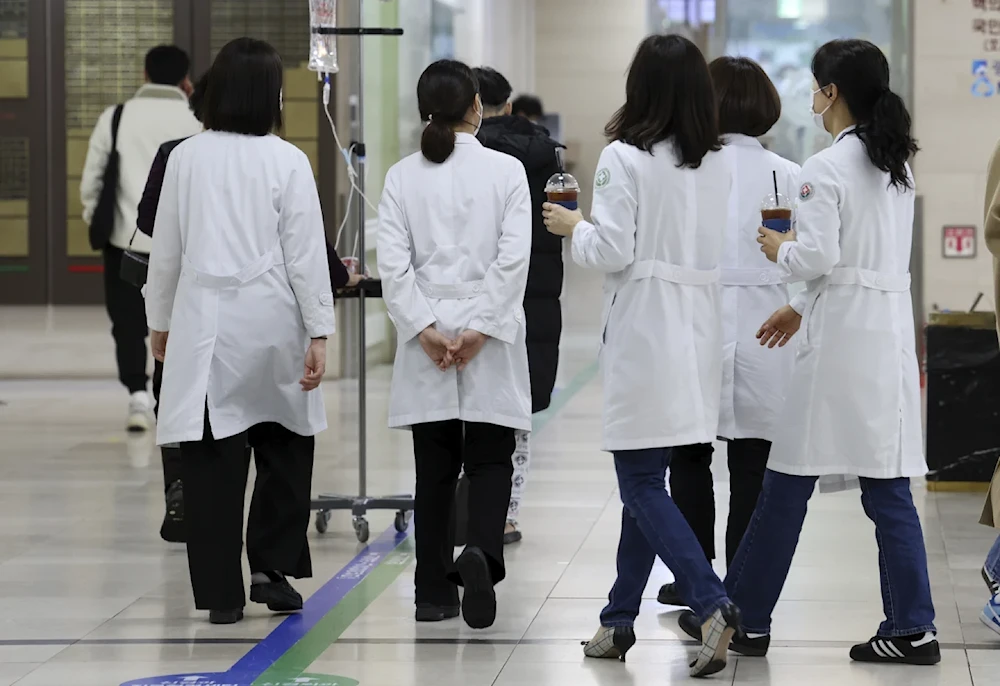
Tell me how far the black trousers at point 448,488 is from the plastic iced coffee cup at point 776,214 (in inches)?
35.9

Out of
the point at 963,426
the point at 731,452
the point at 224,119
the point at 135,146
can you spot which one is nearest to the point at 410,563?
the point at 731,452

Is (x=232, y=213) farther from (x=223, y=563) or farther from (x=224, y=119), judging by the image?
(x=223, y=563)

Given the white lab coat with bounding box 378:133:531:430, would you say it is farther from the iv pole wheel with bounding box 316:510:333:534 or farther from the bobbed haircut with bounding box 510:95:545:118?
the bobbed haircut with bounding box 510:95:545:118

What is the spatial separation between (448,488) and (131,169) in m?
3.91

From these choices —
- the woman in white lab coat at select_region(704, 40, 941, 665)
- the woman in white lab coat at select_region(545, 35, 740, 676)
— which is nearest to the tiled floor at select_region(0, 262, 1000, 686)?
the woman in white lab coat at select_region(704, 40, 941, 665)

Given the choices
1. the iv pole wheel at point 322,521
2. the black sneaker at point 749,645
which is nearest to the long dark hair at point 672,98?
the black sneaker at point 749,645

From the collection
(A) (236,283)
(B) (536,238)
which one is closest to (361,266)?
(B) (536,238)

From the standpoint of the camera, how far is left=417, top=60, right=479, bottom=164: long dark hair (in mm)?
4230

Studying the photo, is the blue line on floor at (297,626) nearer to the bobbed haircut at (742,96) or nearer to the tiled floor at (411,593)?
the tiled floor at (411,593)

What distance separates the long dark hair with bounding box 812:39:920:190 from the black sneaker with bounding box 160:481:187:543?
261 cm

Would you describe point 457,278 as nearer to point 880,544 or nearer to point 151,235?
point 151,235

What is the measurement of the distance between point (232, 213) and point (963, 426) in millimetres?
3307

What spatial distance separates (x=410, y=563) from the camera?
5074 millimetres

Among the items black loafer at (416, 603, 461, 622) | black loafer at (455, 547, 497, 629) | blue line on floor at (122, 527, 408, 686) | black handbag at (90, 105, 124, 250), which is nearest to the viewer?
blue line on floor at (122, 527, 408, 686)
